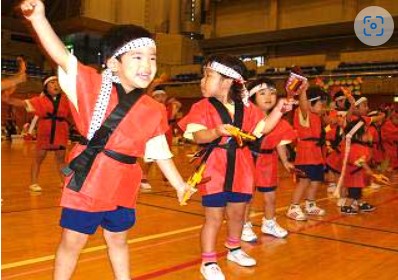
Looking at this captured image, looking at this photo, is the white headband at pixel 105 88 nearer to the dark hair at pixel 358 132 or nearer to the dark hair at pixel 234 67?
the dark hair at pixel 234 67

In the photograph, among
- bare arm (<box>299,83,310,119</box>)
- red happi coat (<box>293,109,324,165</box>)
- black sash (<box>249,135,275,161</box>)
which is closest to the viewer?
black sash (<box>249,135,275,161</box>)

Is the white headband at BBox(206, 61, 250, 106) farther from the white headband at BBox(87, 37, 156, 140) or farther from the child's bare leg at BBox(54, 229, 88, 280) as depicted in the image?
the child's bare leg at BBox(54, 229, 88, 280)

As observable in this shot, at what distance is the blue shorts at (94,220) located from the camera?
2.11 meters

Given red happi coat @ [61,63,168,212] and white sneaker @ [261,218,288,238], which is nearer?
red happi coat @ [61,63,168,212]

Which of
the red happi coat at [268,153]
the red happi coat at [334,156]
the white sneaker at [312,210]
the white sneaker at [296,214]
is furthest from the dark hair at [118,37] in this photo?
the red happi coat at [334,156]

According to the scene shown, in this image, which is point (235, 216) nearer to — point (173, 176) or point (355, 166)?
point (173, 176)

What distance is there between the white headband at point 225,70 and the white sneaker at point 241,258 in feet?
4.14

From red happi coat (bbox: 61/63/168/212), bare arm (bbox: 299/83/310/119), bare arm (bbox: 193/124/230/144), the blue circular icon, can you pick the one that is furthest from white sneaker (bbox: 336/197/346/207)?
the blue circular icon

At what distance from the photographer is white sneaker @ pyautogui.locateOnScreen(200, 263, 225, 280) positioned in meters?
3.08

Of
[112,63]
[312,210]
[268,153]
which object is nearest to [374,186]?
[312,210]

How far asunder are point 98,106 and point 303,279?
1.87 metres

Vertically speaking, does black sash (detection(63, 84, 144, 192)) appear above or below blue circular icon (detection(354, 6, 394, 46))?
below

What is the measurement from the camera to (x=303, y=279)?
124 inches

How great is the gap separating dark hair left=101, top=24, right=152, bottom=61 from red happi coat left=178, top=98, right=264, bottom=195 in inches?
41.1
